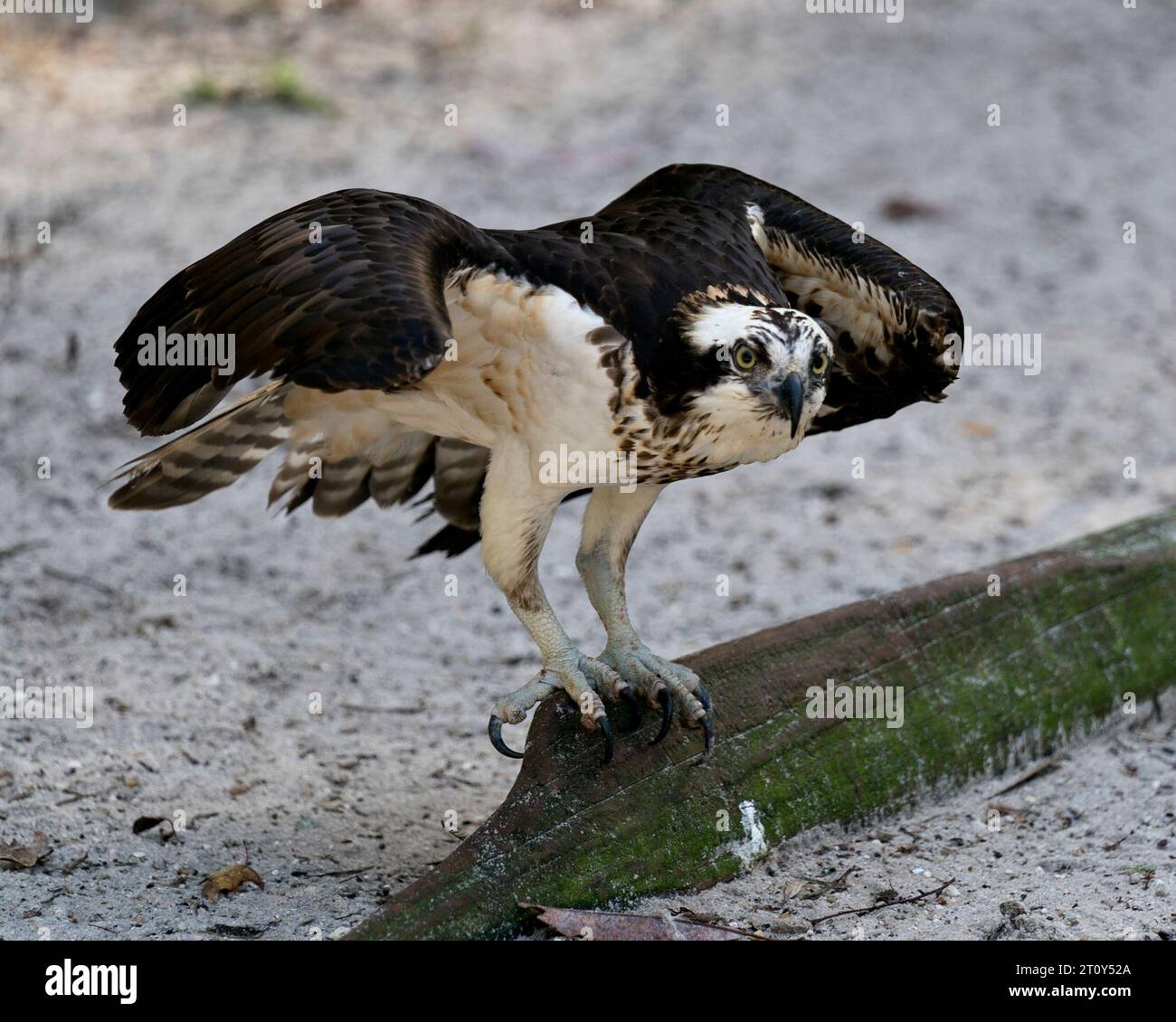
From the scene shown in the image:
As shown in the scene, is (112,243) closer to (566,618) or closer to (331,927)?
(566,618)

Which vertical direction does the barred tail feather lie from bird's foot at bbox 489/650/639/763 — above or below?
above

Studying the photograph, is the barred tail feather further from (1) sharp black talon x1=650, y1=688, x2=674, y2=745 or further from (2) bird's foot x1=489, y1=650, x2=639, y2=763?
(1) sharp black talon x1=650, y1=688, x2=674, y2=745

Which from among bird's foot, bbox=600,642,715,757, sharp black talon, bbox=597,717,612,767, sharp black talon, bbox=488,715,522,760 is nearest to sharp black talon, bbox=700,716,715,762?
bird's foot, bbox=600,642,715,757

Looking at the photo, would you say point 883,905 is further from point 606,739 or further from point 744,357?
point 744,357

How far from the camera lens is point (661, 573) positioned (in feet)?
21.1

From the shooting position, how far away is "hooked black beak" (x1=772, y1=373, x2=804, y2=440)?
149 inches

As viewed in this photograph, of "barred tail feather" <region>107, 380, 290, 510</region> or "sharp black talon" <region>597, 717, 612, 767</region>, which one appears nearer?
"sharp black talon" <region>597, 717, 612, 767</region>

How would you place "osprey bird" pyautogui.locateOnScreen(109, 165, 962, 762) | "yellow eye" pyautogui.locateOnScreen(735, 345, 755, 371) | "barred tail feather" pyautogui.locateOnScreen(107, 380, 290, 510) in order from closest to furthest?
1. "osprey bird" pyautogui.locateOnScreen(109, 165, 962, 762)
2. "yellow eye" pyautogui.locateOnScreen(735, 345, 755, 371)
3. "barred tail feather" pyautogui.locateOnScreen(107, 380, 290, 510)

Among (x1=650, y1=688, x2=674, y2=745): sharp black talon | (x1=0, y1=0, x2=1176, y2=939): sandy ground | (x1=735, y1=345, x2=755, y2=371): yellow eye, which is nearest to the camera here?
(x1=735, y1=345, x2=755, y2=371): yellow eye

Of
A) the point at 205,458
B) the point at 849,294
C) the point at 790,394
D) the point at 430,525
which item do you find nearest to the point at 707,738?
the point at 790,394

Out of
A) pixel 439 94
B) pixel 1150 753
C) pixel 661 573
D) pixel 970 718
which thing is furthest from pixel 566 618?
pixel 439 94

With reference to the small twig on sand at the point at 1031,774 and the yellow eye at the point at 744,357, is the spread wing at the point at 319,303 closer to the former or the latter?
the yellow eye at the point at 744,357

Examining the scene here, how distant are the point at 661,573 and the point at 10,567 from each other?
8.57ft

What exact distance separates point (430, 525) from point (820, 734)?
112 inches
